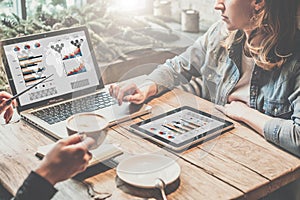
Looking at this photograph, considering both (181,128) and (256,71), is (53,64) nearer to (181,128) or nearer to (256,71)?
(181,128)

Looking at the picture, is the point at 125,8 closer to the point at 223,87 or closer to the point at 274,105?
the point at 223,87

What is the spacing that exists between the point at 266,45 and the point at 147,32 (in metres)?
1.08

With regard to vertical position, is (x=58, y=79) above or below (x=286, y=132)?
above

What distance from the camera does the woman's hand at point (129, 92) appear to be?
5.81 feet

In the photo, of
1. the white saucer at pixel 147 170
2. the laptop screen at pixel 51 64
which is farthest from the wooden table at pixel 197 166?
the laptop screen at pixel 51 64

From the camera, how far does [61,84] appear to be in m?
1.82

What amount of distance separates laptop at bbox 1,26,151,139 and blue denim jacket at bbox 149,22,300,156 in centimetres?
25

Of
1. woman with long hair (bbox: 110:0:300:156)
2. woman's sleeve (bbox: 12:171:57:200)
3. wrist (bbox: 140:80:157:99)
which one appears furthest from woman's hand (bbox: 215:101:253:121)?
woman's sleeve (bbox: 12:171:57:200)

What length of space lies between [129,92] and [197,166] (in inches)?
19.8

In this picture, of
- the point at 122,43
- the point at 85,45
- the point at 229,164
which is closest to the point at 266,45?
the point at 229,164

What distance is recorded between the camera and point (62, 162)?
3.85 ft

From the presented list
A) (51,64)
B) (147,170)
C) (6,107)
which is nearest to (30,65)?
(51,64)

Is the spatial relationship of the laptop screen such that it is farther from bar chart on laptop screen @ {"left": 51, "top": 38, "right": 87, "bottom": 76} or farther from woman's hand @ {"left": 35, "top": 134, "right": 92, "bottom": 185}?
woman's hand @ {"left": 35, "top": 134, "right": 92, "bottom": 185}

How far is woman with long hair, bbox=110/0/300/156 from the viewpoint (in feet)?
5.42
